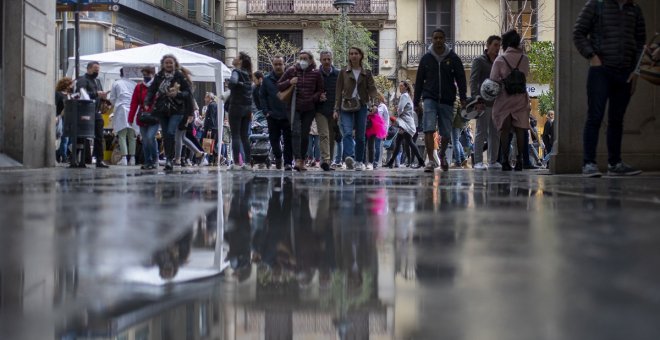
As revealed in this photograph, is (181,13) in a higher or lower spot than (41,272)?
higher

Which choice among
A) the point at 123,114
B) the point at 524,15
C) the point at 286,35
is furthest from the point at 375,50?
the point at 123,114

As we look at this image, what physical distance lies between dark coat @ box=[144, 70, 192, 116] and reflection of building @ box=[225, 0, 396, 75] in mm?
28848

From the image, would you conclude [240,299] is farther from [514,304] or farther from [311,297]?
[514,304]

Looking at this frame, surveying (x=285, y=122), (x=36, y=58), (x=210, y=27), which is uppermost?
(x=210, y=27)

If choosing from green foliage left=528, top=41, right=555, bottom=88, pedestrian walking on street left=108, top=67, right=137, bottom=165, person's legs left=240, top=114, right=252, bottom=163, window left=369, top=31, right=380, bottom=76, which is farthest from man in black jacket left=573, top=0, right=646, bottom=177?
window left=369, top=31, right=380, bottom=76

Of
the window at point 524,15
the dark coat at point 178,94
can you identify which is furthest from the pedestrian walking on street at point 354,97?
the window at point 524,15

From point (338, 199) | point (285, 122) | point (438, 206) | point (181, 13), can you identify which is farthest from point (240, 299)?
point (181, 13)

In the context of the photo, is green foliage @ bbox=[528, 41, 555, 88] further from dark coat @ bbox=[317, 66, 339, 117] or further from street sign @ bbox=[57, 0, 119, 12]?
street sign @ bbox=[57, 0, 119, 12]

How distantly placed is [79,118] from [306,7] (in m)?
29.0

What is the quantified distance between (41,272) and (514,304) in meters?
1.18

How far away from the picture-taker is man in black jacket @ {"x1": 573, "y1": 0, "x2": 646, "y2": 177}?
8914mm

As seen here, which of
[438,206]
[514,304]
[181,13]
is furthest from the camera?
[181,13]

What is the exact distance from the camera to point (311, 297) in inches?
78.1

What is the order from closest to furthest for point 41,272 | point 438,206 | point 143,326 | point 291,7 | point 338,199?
1. point 143,326
2. point 41,272
3. point 438,206
4. point 338,199
5. point 291,7
